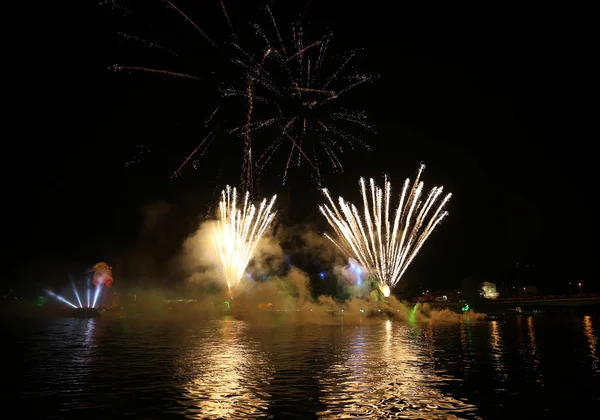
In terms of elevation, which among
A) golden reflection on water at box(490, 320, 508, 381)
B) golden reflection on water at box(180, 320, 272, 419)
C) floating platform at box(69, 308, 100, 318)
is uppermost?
floating platform at box(69, 308, 100, 318)

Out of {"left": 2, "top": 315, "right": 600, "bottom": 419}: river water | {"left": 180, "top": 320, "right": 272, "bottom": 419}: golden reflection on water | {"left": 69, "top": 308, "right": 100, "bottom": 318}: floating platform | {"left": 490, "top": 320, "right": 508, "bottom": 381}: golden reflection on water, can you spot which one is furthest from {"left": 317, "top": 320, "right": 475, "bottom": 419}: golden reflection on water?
{"left": 69, "top": 308, "right": 100, "bottom": 318}: floating platform

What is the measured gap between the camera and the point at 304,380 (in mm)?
18078

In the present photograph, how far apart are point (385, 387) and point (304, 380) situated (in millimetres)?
3059

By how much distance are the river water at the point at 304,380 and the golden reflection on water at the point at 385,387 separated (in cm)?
4

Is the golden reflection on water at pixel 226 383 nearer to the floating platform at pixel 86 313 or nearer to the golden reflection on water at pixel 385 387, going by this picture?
the golden reflection on water at pixel 385 387

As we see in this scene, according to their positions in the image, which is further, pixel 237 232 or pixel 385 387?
pixel 237 232

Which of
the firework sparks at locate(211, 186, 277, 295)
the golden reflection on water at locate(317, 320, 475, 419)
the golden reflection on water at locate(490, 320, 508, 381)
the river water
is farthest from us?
the firework sparks at locate(211, 186, 277, 295)

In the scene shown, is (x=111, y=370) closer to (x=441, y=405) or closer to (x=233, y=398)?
(x=233, y=398)

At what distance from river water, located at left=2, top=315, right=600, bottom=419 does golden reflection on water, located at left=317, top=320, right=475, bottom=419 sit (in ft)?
0.13

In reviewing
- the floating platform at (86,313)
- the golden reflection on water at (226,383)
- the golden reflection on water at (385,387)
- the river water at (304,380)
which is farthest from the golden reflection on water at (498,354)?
the floating platform at (86,313)

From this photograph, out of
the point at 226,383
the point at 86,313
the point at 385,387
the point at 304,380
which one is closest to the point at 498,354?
the point at 385,387

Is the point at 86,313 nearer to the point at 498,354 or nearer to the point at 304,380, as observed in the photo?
the point at 498,354

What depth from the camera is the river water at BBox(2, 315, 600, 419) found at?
44.1 ft

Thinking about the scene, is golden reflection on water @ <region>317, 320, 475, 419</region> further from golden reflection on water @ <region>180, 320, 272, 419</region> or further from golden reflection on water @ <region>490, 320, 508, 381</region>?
golden reflection on water @ <region>490, 320, 508, 381</region>
